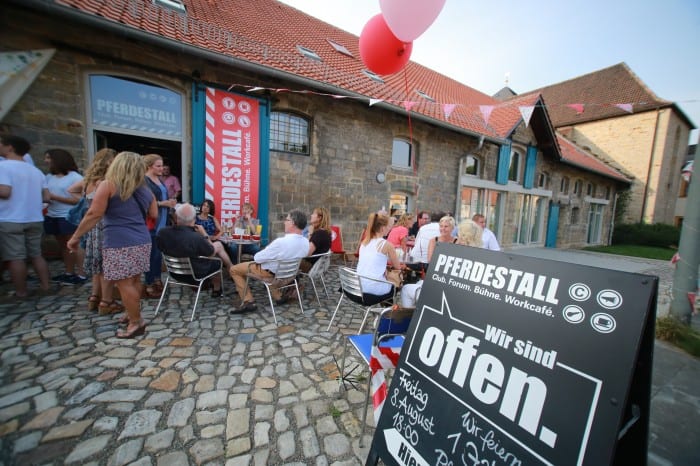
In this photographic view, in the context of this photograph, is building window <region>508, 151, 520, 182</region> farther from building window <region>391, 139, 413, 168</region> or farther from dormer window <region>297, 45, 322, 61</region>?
dormer window <region>297, 45, 322, 61</region>

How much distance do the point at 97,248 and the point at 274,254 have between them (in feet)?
6.32

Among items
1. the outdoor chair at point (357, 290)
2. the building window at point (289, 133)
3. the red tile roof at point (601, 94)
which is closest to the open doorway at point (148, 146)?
the building window at point (289, 133)

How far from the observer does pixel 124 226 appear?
2717mm

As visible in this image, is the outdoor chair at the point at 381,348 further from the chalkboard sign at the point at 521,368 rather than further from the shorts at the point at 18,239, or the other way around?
the shorts at the point at 18,239

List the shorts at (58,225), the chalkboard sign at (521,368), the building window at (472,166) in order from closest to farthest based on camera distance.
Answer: the chalkboard sign at (521,368)
the shorts at (58,225)
the building window at (472,166)

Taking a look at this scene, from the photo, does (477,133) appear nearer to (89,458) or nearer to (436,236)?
(436,236)

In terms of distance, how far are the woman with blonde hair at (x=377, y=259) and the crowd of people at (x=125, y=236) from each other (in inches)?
0.4

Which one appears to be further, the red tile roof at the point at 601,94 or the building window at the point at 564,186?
the red tile roof at the point at 601,94

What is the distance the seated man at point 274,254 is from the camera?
3396 mm

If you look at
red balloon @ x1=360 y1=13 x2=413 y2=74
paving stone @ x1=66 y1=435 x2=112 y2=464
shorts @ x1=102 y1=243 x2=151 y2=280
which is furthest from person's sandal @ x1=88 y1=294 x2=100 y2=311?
red balloon @ x1=360 y1=13 x2=413 y2=74

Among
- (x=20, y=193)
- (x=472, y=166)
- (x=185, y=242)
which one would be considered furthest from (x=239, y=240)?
(x=472, y=166)

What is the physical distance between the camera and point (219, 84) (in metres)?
5.57

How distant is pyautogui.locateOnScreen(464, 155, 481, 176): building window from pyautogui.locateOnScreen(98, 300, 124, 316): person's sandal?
9.98 meters

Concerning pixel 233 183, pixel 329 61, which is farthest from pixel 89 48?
pixel 329 61
